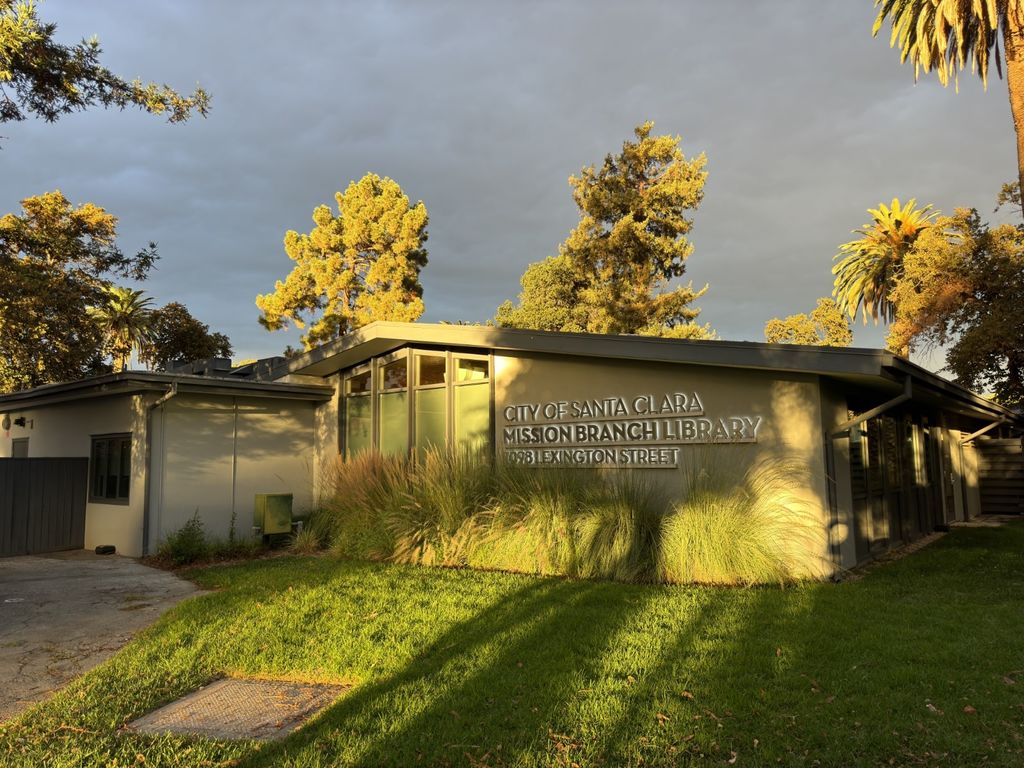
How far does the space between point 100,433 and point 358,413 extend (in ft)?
14.4

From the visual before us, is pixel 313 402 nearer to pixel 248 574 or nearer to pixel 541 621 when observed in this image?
pixel 248 574

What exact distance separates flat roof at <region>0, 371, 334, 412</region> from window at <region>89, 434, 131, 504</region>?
2.76 ft

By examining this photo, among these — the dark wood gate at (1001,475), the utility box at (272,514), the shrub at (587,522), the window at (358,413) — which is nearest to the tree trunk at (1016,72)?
the dark wood gate at (1001,475)

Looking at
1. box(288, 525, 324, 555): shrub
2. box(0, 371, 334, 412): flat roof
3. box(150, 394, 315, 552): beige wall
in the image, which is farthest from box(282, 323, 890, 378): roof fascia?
box(288, 525, 324, 555): shrub

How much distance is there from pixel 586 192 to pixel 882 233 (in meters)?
14.4

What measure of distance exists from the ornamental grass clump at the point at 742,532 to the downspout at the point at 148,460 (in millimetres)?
7701

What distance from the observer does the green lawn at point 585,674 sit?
11.5ft

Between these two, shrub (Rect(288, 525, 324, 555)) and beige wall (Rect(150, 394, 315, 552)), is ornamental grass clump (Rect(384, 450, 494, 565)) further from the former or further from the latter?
beige wall (Rect(150, 394, 315, 552))

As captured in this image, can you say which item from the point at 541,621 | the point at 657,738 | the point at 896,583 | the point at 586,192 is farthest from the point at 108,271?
the point at 586,192

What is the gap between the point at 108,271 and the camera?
32.2 feet

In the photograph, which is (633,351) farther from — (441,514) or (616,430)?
(441,514)

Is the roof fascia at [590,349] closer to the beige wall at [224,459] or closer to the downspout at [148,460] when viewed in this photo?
the beige wall at [224,459]

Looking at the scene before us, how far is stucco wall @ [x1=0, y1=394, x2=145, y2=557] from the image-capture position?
10805mm

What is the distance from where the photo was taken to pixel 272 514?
11016mm
